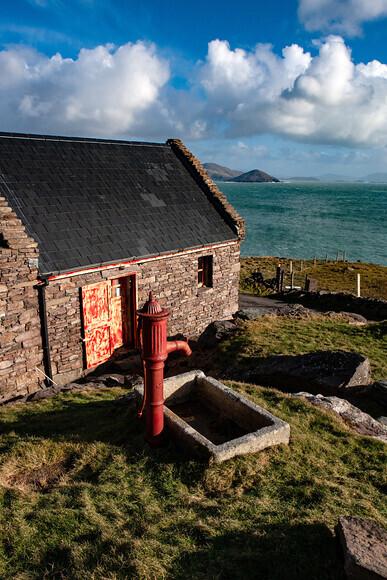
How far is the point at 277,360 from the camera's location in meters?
11.0

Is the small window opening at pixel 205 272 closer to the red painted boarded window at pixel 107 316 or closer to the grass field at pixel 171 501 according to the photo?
the red painted boarded window at pixel 107 316

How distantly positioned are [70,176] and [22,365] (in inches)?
265

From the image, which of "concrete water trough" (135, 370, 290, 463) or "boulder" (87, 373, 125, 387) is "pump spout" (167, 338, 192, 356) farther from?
"boulder" (87, 373, 125, 387)

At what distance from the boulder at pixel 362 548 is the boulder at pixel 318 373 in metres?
5.63

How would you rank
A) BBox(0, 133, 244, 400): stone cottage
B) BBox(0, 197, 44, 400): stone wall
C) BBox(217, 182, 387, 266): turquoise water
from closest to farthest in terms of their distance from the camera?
BBox(0, 197, 44, 400): stone wall
BBox(0, 133, 244, 400): stone cottage
BBox(217, 182, 387, 266): turquoise water

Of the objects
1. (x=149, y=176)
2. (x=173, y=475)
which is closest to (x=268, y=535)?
(x=173, y=475)

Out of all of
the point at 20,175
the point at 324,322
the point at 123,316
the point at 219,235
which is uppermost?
the point at 20,175

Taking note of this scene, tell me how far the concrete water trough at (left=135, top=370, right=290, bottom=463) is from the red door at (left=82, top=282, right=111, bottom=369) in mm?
5112

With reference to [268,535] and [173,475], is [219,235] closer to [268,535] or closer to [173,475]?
[173,475]

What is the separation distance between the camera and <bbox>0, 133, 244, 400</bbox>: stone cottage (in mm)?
10680

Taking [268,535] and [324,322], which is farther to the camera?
[324,322]

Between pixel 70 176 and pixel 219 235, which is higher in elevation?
pixel 70 176

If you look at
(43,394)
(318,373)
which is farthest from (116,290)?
(318,373)

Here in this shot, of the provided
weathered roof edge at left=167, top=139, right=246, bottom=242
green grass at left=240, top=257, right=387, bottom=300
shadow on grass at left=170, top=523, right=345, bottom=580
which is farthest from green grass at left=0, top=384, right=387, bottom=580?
green grass at left=240, top=257, right=387, bottom=300
